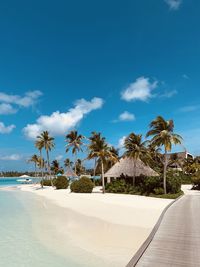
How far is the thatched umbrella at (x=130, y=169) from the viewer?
32031mm

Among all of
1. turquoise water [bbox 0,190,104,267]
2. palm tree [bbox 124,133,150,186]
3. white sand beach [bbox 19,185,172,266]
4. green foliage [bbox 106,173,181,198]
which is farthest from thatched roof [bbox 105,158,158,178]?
turquoise water [bbox 0,190,104,267]

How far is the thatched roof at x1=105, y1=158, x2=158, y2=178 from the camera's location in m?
32.0

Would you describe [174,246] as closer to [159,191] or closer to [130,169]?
[159,191]

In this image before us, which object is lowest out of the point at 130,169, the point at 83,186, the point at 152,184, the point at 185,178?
the point at 185,178

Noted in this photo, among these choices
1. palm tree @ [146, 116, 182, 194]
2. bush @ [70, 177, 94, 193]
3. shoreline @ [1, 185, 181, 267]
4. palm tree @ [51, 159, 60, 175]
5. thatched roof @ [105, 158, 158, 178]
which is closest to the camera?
shoreline @ [1, 185, 181, 267]

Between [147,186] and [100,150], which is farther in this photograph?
[100,150]

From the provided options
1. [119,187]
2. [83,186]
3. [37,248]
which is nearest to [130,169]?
[119,187]

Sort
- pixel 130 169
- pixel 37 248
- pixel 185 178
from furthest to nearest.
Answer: pixel 185 178 < pixel 130 169 < pixel 37 248

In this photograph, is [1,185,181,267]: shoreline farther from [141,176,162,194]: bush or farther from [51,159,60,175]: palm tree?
[51,159,60,175]: palm tree

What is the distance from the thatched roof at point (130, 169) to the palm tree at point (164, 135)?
6933 millimetres

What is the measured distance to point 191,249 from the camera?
7.48 meters

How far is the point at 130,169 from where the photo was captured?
108ft

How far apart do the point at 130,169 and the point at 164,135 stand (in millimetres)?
9434

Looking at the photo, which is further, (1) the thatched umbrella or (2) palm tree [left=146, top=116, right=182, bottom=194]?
(1) the thatched umbrella
